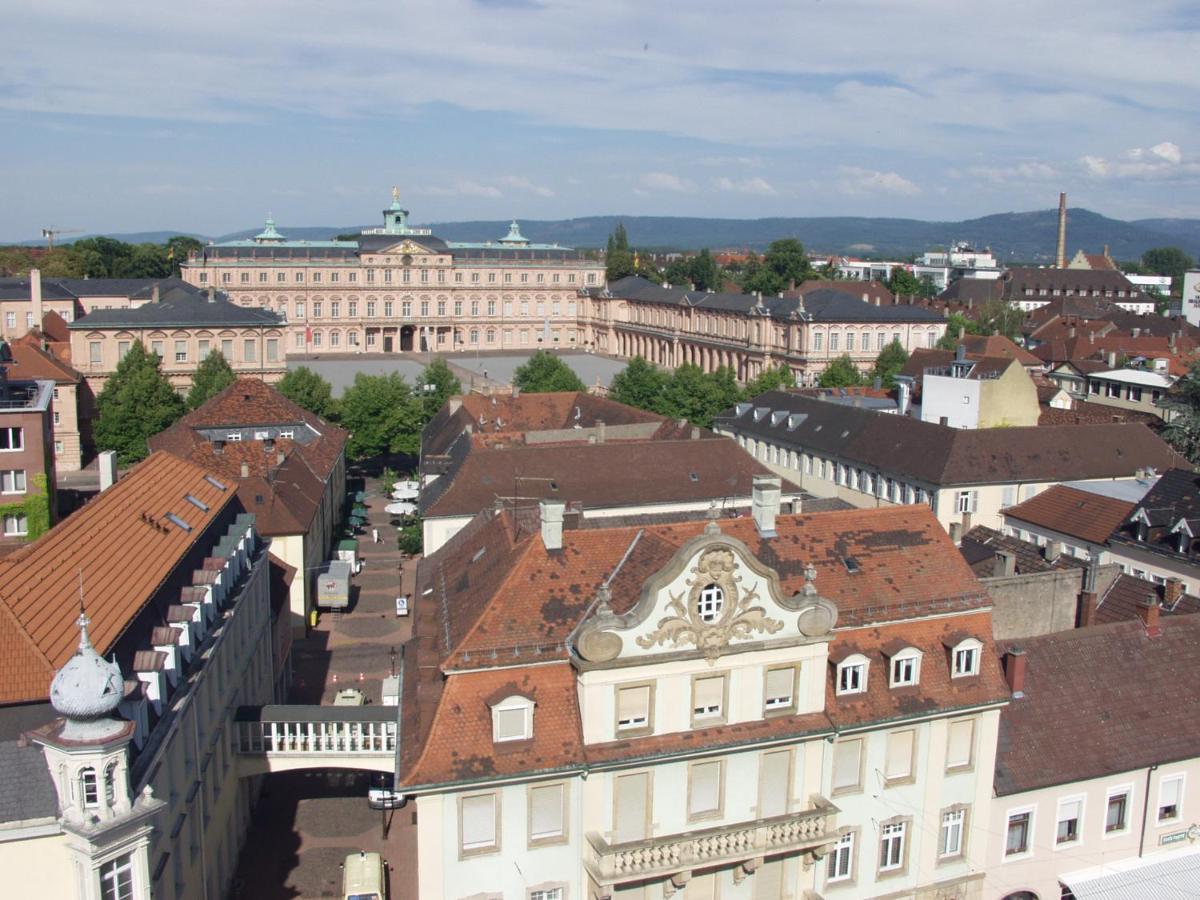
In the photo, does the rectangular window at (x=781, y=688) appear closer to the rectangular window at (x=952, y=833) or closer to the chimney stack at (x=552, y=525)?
the rectangular window at (x=952, y=833)

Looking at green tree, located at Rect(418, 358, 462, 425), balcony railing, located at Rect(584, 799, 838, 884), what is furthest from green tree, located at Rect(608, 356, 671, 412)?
balcony railing, located at Rect(584, 799, 838, 884)

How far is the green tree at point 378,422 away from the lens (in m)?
78.5

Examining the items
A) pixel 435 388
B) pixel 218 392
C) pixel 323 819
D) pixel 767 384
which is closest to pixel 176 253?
pixel 435 388

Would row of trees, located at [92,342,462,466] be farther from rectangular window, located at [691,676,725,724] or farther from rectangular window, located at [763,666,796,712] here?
rectangular window, located at [691,676,725,724]

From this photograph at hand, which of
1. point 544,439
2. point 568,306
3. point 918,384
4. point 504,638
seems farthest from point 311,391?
point 568,306

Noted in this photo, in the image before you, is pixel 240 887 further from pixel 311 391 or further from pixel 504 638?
pixel 311 391

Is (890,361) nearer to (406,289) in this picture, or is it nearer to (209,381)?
(209,381)

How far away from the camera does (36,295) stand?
4336 inches

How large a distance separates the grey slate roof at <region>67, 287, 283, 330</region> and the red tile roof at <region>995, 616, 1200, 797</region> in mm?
85970

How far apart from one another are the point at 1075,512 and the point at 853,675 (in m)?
29.8

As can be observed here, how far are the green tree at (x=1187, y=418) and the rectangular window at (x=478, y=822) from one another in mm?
58611

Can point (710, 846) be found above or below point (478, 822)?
below

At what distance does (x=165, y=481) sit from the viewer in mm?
33000

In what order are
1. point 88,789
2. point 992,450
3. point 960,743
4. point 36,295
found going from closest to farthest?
point 88,789
point 960,743
point 992,450
point 36,295
